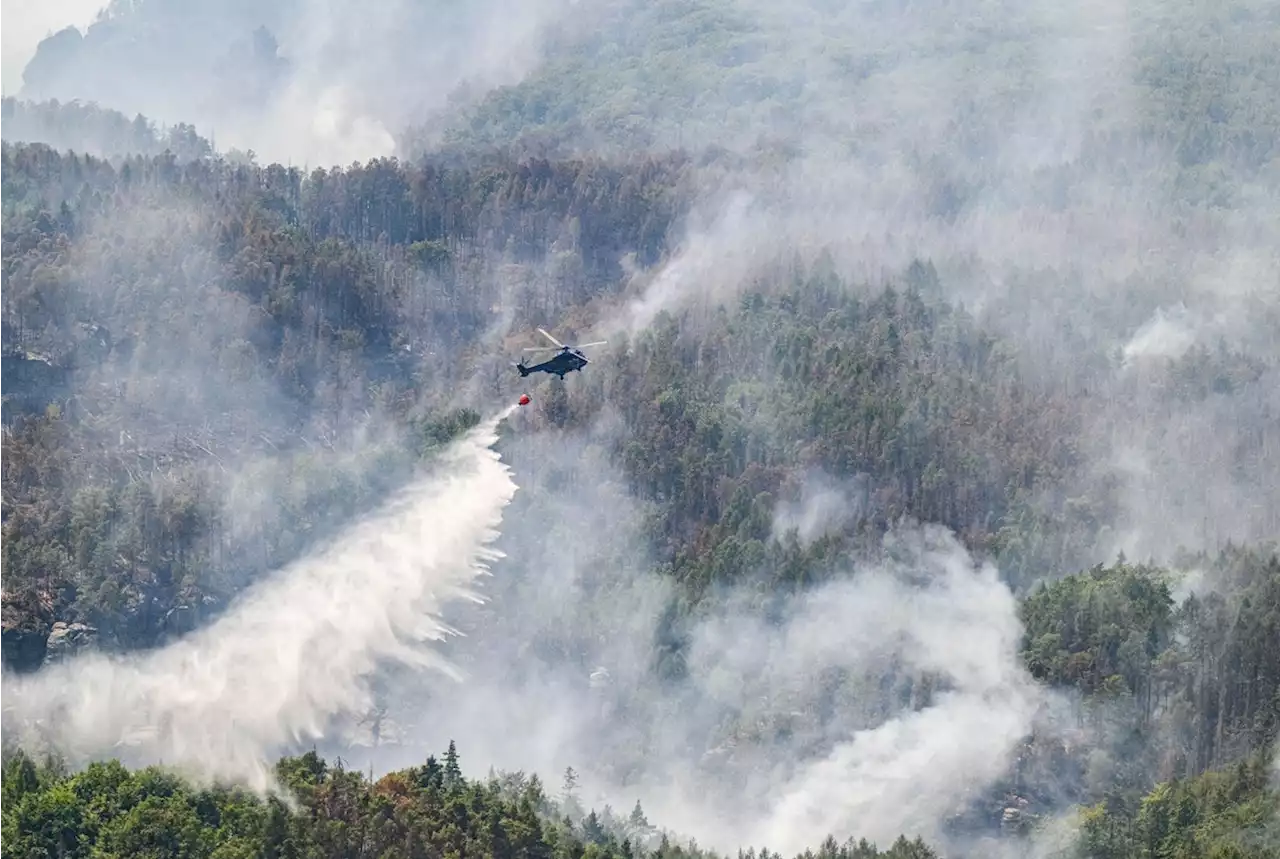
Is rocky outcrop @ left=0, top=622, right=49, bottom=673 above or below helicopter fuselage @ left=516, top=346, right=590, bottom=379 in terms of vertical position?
below

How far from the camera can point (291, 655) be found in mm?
161125

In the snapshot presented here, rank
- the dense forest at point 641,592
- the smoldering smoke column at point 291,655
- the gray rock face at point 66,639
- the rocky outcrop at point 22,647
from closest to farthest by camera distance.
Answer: the dense forest at point 641,592 < the smoldering smoke column at point 291,655 < the rocky outcrop at point 22,647 < the gray rock face at point 66,639

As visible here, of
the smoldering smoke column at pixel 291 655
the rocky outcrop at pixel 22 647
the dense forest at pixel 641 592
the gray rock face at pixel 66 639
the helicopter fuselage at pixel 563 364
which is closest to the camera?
the helicopter fuselage at pixel 563 364

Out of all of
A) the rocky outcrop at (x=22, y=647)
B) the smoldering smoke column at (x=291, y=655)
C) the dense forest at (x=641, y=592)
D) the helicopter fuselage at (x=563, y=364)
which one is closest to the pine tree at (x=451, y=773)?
the dense forest at (x=641, y=592)

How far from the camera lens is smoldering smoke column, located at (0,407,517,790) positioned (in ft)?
480

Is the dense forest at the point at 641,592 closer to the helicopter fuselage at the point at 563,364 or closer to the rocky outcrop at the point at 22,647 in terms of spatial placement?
the rocky outcrop at the point at 22,647

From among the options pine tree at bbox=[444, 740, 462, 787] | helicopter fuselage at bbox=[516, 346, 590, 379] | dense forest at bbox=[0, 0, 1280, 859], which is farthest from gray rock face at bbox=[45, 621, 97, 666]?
helicopter fuselage at bbox=[516, 346, 590, 379]

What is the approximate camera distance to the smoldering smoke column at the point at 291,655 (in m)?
146

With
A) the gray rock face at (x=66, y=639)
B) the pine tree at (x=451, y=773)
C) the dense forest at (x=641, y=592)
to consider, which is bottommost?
the pine tree at (x=451, y=773)

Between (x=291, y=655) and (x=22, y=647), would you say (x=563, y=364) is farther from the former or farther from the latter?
(x=22, y=647)

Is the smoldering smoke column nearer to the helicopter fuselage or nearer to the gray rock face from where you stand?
the gray rock face

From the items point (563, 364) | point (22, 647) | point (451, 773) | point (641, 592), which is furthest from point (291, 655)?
point (563, 364)

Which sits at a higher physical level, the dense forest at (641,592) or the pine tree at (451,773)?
the dense forest at (641,592)

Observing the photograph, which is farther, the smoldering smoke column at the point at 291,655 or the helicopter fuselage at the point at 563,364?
the smoldering smoke column at the point at 291,655
